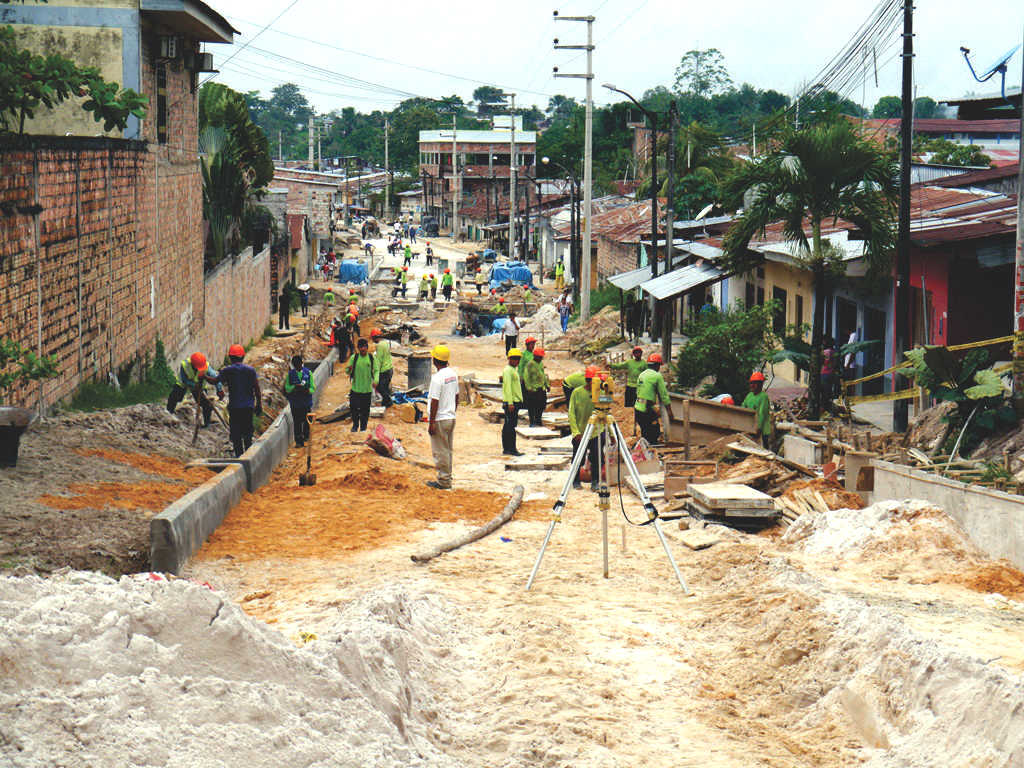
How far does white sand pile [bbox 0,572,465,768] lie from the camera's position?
215 inches

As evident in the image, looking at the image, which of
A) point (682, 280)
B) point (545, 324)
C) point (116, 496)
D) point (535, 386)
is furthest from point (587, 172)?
point (116, 496)

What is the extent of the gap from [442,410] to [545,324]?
3117 cm

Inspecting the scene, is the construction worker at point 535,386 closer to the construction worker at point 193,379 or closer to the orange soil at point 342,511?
the orange soil at point 342,511

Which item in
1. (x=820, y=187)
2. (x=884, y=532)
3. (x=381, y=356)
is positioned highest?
(x=820, y=187)

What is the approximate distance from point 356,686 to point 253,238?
3926cm

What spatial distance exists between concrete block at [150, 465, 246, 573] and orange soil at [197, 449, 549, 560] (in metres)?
0.15

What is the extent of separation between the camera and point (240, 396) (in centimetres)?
1586

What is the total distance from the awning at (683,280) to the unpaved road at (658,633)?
1403 centimetres

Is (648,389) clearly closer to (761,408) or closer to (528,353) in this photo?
(761,408)

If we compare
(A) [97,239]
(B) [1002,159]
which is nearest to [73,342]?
(A) [97,239]

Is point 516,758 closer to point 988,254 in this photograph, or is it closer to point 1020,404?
point 1020,404

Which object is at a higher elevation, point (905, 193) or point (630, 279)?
point (905, 193)

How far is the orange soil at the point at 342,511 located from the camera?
477 inches

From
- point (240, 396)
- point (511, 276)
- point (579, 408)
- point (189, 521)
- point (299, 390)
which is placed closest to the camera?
point (189, 521)
